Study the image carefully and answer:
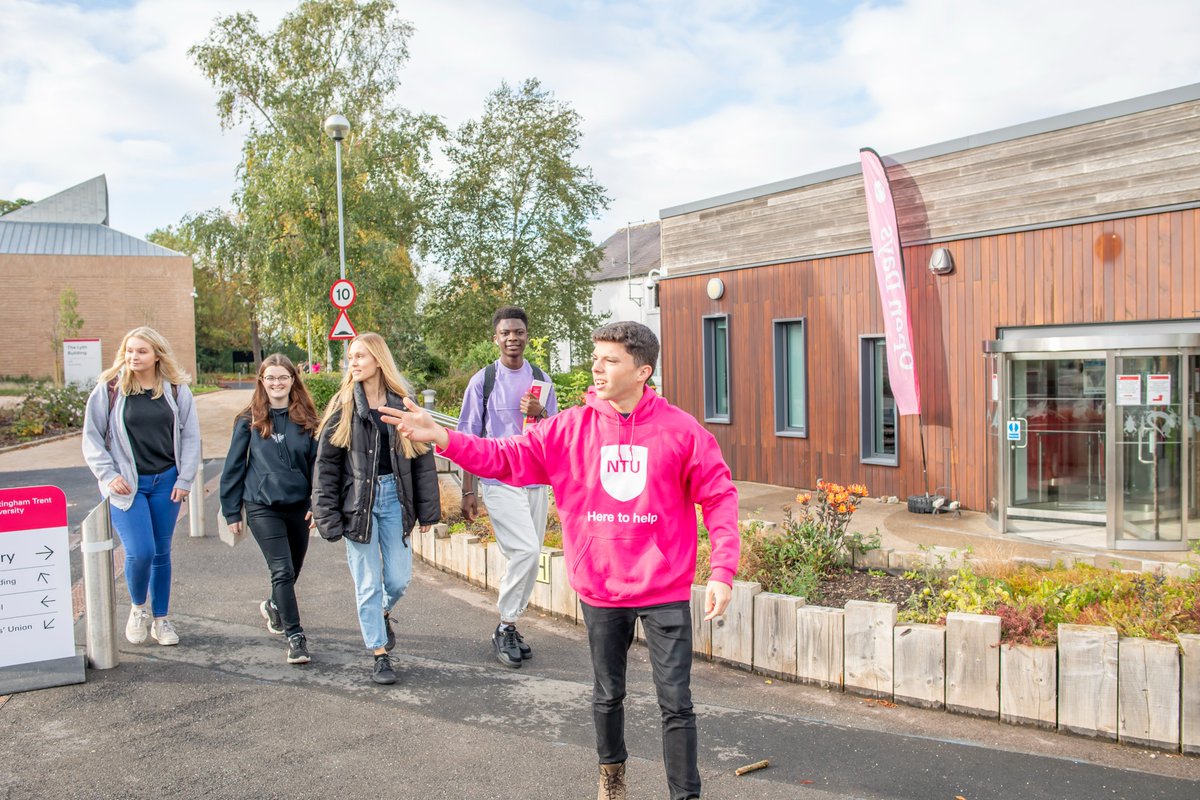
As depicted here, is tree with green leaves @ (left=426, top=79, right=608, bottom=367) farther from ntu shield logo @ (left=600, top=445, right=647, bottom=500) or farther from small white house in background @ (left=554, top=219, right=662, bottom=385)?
ntu shield logo @ (left=600, top=445, right=647, bottom=500)

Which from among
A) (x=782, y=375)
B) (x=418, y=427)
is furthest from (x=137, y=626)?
(x=782, y=375)

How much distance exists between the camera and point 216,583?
7.43m

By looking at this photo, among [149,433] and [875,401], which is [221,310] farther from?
[149,433]

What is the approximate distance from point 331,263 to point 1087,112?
22.0m

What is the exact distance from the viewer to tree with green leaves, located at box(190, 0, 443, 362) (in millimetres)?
27328

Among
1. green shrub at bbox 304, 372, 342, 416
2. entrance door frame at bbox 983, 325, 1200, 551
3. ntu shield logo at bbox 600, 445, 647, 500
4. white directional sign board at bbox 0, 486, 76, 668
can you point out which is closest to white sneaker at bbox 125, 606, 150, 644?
white directional sign board at bbox 0, 486, 76, 668

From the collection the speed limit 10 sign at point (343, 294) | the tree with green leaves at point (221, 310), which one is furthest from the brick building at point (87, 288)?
the speed limit 10 sign at point (343, 294)

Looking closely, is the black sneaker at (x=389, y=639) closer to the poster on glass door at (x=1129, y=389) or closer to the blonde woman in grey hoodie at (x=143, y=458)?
the blonde woman in grey hoodie at (x=143, y=458)

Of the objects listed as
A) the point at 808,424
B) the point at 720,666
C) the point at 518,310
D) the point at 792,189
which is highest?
the point at 792,189

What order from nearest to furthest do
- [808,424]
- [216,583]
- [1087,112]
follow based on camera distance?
1. [216,583]
2. [1087,112]
3. [808,424]

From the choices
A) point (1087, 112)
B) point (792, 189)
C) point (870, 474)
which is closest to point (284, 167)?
point (792, 189)

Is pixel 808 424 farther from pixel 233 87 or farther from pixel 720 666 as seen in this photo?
pixel 233 87

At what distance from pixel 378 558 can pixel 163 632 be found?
65.5 inches

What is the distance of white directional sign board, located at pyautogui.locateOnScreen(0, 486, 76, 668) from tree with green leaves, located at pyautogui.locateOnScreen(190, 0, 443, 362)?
23.0 meters
